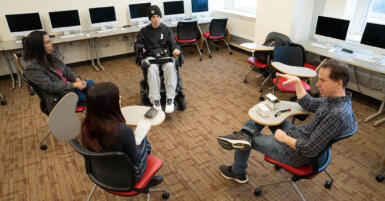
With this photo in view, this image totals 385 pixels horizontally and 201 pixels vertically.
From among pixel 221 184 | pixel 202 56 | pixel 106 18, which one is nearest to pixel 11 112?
pixel 106 18

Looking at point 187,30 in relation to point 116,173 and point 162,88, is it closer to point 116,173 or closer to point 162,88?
point 162,88

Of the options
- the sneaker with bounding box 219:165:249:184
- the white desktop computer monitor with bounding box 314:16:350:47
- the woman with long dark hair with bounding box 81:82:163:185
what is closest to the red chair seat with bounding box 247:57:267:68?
the white desktop computer monitor with bounding box 314:16:350:47

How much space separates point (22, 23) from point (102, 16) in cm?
145

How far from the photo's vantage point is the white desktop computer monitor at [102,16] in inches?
216

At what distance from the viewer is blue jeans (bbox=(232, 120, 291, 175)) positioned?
214cm

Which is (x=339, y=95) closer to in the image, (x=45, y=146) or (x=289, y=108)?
(x=289, y=108)

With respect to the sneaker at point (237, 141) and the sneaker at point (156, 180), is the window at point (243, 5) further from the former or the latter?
the sneaker at point (156, 180)

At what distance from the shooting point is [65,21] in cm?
526

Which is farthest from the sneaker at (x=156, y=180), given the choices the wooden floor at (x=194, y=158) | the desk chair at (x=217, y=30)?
the desk chair at (x=217, y=30)

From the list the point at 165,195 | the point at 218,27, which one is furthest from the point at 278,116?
the point at 218,27

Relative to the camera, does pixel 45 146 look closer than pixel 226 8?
Yes

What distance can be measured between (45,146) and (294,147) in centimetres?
276

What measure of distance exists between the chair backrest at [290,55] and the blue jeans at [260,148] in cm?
177

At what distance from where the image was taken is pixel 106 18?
564cm
